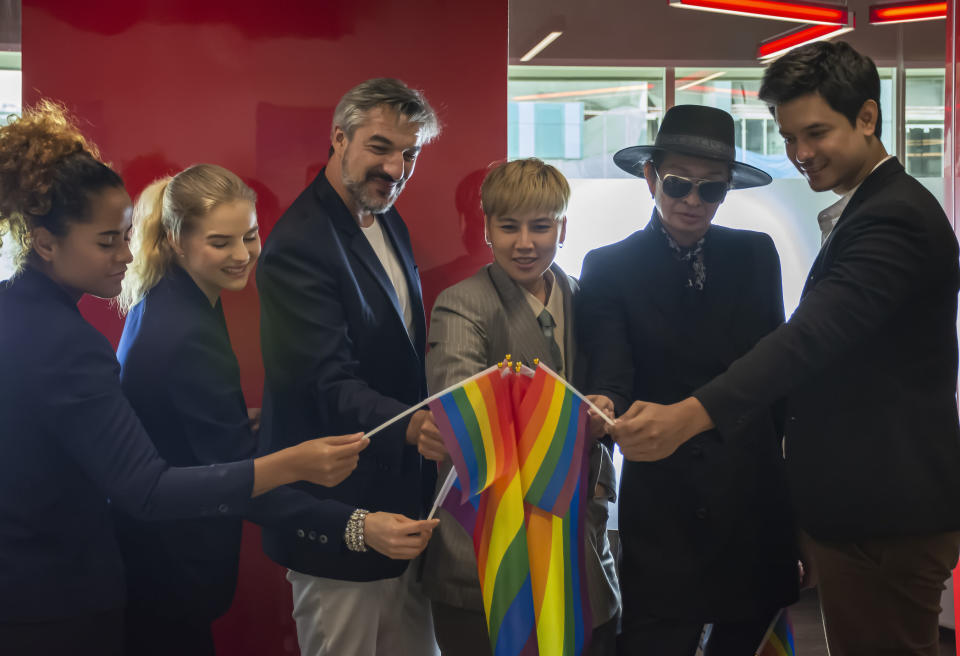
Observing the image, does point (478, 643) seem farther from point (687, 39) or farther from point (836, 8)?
point (687, 39)

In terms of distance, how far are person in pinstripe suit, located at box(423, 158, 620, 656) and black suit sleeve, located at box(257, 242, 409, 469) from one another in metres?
0.19

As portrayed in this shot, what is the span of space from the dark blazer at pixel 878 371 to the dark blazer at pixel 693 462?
0.24m

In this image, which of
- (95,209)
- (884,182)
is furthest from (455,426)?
(884,182)

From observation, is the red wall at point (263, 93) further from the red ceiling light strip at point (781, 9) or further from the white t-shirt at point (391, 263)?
the red ceiling light strip at point (781, 9)

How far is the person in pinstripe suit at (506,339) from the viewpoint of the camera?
204 cm

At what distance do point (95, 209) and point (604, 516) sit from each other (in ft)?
4.51

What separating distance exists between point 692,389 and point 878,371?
43 cm

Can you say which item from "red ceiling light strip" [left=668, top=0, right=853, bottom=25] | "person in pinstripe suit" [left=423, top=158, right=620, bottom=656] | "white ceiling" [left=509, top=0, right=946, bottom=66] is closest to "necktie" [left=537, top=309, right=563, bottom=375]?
"person in pinstripe suit" [left=423, top=158, right=620, bottom=656]

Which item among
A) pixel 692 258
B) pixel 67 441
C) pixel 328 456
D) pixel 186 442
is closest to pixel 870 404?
pixel 692 258

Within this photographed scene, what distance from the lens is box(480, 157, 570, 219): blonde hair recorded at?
6.88ft

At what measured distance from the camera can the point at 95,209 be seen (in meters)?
1.62

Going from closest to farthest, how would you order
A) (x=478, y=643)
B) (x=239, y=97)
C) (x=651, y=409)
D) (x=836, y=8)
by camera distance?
(x=651, y=409) < (x=478, y=643) < (x=239, y=97) < (x=836, y=8)

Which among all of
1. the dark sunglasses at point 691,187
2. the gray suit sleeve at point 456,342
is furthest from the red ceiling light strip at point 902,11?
the gray suit sleeve at point 456,342

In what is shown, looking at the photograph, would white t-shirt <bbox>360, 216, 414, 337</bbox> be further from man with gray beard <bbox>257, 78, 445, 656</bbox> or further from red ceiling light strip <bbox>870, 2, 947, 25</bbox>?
red ceiling light strip <bbox>870, 2, 947, 25</bbox>
